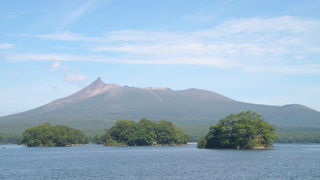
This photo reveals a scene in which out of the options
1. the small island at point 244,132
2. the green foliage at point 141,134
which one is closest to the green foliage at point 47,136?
the green foliage at point 141,134

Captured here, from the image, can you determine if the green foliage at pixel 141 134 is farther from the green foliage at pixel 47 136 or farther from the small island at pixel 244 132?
the small island at pixel 244 132

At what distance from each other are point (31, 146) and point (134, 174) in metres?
96.6

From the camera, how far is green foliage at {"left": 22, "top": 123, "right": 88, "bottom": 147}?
132 m

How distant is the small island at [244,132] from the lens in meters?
94.9

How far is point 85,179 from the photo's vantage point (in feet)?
151

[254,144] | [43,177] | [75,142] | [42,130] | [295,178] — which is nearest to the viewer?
[295,178]

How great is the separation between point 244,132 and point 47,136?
60.7m

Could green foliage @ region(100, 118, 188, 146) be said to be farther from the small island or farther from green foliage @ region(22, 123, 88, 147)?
the small island

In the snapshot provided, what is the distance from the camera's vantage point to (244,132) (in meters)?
93.6

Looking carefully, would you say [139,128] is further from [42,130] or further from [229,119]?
[229,119]

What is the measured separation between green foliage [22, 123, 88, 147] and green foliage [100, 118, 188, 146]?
11037mm

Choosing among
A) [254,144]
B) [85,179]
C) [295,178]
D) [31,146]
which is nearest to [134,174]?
[85,179]

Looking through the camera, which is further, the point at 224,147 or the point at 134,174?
the point at 224,147

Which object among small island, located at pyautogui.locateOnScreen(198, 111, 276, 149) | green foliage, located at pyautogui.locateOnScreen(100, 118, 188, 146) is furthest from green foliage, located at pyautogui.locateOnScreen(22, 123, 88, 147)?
small island, located at pyautogui.locateOnScreen(198, 111, 276, 149)
